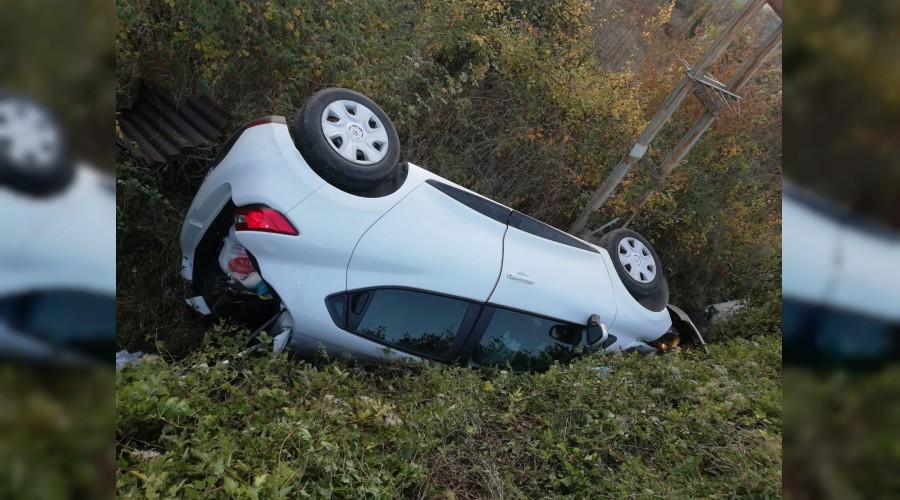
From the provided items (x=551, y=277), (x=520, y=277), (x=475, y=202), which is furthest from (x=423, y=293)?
(x=551, y=277)

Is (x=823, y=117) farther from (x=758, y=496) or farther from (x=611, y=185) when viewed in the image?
(x=611, y=185)

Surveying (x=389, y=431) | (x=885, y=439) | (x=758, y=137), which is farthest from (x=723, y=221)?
(x=885, y=439)

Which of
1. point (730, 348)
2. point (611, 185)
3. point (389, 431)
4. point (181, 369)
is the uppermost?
point (611, 185)

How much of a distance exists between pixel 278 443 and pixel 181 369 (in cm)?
76

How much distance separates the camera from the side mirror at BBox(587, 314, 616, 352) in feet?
11.2

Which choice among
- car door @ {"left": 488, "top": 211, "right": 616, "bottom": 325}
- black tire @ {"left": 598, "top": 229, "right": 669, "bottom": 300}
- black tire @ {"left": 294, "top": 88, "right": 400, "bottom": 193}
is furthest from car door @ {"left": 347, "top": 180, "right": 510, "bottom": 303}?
black tire @ {"left": 598, "top": 229, "right": 669, "bottom": 300}

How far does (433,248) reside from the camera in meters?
3.07

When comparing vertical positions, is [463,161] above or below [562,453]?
above

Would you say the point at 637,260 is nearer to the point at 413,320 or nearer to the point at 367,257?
the point at 413,320

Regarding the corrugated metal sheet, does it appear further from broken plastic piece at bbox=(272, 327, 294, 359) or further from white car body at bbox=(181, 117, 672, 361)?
broken plastic piece at bbox=(272, 327, 294, 359)

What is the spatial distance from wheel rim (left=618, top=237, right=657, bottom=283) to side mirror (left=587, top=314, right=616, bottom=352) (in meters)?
0.74

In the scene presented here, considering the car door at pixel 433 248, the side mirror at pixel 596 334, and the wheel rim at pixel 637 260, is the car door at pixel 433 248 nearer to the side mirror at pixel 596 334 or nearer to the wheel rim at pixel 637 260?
the side mirror at pixel 596 334

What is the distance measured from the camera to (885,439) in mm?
569

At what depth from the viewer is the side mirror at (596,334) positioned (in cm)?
343
